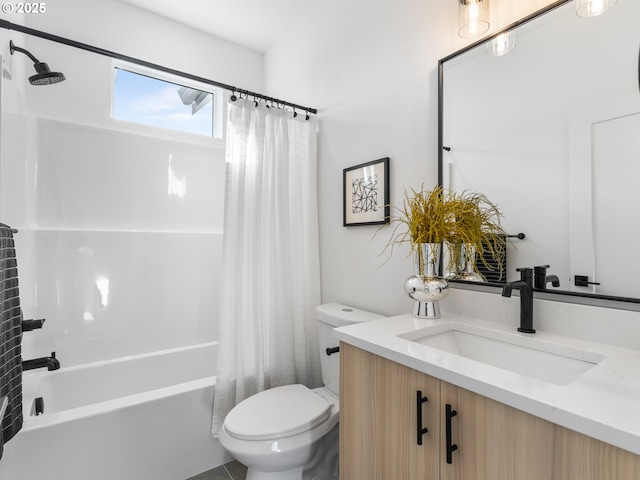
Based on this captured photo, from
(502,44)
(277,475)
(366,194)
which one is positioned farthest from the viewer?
(366,194)

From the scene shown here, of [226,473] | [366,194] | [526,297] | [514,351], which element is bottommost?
[226,473]

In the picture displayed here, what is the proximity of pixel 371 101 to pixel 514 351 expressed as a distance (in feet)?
4.57

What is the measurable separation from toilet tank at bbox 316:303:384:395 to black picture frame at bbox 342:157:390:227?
1.60ft

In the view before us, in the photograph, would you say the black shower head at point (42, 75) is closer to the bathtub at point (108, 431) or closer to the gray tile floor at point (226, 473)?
the bathtub at point (108, 431)

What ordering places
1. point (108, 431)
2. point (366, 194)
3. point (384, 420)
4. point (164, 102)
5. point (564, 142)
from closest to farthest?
1. point (384, 420)
2. point (564, 142)
3. point (108, 431)
4. point (366, 194)
5. point (164, 102)

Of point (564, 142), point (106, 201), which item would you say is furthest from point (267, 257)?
point (564, 142)

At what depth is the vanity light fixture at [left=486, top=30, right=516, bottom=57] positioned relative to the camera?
47.8 inches

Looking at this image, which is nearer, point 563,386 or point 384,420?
point 563,386

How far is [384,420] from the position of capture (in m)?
0.98

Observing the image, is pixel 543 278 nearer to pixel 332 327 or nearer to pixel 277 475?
pixel 332 327

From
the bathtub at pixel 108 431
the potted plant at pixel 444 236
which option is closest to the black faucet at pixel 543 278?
the potted plant at pixel 444 236

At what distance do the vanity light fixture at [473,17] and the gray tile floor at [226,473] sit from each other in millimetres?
2337

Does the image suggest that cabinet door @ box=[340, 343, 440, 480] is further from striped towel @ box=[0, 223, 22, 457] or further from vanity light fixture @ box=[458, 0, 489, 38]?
vanity light fixture @ box=[458, 0, 489, 38]

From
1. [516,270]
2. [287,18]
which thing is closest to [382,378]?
[516,270]
